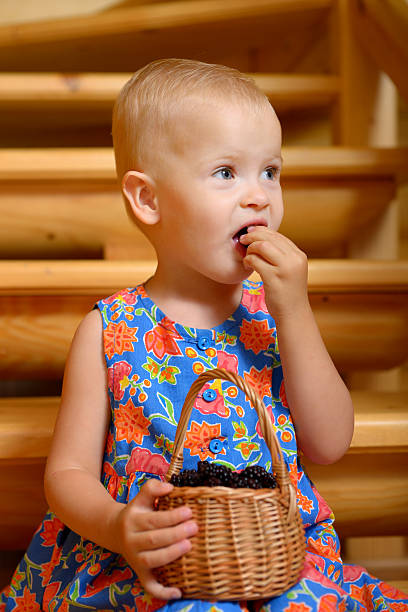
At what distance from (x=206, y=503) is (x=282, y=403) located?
1.16 feet

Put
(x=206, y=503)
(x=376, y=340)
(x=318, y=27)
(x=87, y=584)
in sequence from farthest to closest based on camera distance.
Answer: (x=318, y=27) < (x=376, y=340) < (x=87, y=584) < (x=206, y=503)

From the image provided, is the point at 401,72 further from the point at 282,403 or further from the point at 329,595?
the point at 329,595

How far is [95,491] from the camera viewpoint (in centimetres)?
95

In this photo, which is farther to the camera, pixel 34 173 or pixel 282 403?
pixel 34 173

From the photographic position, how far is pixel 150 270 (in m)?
1.41

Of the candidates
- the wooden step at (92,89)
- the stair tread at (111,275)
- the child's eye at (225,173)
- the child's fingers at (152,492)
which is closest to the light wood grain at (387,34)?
the wooden step at (92,89)

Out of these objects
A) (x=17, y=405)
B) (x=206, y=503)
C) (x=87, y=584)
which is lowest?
(x=87, y=584)

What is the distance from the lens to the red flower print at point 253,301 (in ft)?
3.76

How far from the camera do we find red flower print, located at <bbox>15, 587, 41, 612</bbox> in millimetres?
1072

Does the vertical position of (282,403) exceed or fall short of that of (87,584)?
it exceeds it

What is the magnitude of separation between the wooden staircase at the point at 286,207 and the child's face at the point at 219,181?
391 mm

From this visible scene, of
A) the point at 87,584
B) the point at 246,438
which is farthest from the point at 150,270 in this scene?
the point at 87,584

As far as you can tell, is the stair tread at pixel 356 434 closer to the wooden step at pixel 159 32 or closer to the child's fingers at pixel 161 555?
the child's fingers at pixel 161 555

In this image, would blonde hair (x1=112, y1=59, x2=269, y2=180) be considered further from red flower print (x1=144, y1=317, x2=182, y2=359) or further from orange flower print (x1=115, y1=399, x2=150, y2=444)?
orange flower print (x1=115, y1=399, x2=150, y2=444)
